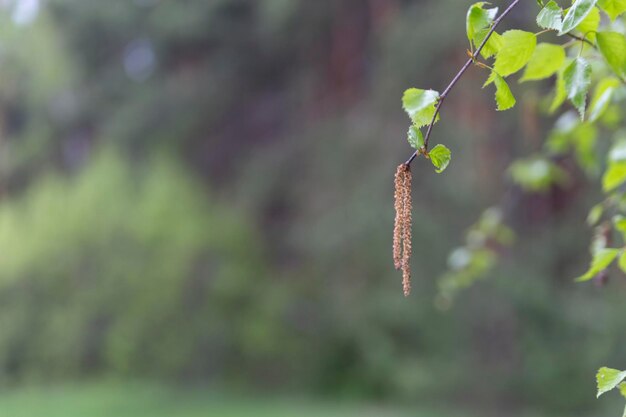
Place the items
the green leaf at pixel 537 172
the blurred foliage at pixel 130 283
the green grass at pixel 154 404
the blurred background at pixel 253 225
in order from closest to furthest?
the green leaf at pixel 537 172
the blurred background at pixel 253 225
the green grass at pixel 154 404
the blurred foliage at pixel 130 283

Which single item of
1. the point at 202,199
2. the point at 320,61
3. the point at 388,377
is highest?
the point at 320,61

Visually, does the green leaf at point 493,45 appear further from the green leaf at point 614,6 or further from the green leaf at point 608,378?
the green leaf at point 608,378

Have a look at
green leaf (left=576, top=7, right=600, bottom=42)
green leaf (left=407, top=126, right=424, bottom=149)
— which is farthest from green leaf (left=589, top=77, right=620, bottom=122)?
green leaf (left=407, top=126, right=424, bottom=149)

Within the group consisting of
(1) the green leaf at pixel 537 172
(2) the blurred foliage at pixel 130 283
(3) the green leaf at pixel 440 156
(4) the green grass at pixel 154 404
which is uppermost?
(2) the blurred foliage at pixel 130 283

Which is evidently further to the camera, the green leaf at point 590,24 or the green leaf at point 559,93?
the green leaf at point 559,93

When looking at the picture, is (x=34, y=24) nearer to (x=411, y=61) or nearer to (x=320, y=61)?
(x=320, y=61)

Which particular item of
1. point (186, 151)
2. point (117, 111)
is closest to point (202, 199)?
point (186, 151)

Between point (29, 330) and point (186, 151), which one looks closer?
point (29, 330)

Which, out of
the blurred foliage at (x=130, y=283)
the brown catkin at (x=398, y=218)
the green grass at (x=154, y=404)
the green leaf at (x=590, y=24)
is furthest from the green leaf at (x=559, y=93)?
the blurred foliage at (x=130, y=283)
